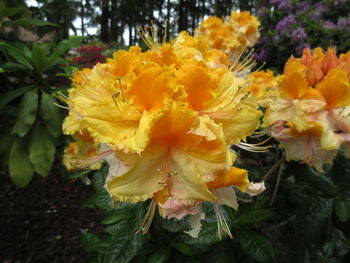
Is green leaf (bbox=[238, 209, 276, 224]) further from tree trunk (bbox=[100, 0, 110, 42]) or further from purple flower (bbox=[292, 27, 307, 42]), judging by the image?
tree trunk (bbox=[100, 0, 110, 42])

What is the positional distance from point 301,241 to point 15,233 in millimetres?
2652

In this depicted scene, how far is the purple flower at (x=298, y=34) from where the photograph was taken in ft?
14.2

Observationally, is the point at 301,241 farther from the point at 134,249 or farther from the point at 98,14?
the point at 98,14

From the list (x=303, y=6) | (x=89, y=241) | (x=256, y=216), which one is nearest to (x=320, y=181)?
(x=256, y=216)

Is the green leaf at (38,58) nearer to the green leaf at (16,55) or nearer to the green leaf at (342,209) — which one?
the green leaf at (16,55)

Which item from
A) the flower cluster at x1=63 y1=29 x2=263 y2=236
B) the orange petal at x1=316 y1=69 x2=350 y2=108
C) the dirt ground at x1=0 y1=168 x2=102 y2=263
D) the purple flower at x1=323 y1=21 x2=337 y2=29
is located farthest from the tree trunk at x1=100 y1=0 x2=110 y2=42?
the flower cluster at x1=63 y1=29 x2=263 y2=236

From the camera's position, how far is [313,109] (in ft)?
3.79

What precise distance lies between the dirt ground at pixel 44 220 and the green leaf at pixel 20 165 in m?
0.63

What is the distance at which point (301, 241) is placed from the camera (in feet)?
5.29

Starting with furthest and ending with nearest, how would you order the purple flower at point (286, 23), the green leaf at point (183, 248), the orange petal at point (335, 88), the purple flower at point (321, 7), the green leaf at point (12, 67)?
the purple flower at point (286, 23) → the purple flower at point (321, 7) → the green leaf at point (12, 67) → the green leaf at point (183, 248) → the orange petal at point (335, 88)

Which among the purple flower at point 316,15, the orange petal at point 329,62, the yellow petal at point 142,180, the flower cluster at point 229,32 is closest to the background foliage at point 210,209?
the yellow petal at point 142,180

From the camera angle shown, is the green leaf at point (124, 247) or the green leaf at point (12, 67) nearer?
the green leaf at point (124, 247)

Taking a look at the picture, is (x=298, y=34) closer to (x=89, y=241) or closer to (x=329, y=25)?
(x=329, y=25)

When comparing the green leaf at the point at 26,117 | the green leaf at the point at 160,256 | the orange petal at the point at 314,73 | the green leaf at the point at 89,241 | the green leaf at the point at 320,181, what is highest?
the orange petal at the point at 314,73
